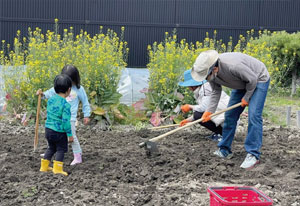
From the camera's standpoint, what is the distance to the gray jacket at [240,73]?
4.72 m

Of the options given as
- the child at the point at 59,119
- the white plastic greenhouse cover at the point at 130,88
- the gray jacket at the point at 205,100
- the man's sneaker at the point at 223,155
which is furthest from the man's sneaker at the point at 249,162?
the white plastic greenhouse cover at the point at 130,88

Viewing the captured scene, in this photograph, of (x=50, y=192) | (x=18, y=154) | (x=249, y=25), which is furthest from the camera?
(x=249, y=25)

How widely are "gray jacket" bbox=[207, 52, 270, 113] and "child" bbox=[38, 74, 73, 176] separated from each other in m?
1.63

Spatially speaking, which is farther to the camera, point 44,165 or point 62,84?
point 44,165

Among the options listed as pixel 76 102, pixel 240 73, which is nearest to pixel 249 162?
pixel 240 73

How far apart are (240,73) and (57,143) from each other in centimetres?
204

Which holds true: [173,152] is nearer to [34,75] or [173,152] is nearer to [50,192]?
[50,192]

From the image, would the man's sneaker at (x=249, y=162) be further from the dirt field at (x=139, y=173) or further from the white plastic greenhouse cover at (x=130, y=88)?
the white plastic greenhouse cover at (x=130, y=88)

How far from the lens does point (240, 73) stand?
15.4ft

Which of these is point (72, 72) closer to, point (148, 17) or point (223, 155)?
point (223, 155)

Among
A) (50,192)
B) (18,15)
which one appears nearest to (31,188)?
(50,192)

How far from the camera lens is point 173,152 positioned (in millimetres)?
5680

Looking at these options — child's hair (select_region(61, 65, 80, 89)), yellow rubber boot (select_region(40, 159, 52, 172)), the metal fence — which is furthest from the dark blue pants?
the metal fence

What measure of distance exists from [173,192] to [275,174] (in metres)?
1.31
